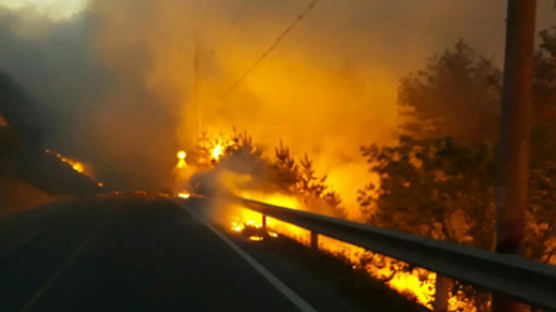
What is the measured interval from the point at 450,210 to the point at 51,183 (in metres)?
60.1

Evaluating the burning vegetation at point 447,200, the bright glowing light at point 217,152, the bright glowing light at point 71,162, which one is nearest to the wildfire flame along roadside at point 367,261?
the burning vegetation at point 447,200

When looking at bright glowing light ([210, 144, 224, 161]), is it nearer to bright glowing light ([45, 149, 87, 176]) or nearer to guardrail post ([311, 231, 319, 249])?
guardrail post ([311, 231, 319, 249])

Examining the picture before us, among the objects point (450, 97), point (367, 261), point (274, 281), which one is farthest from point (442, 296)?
point (450, 97)

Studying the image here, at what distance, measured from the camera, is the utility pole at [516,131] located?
816 cm

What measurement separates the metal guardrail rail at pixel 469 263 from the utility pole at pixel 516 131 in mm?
836

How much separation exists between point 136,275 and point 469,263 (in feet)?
19.2

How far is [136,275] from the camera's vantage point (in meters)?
11.2

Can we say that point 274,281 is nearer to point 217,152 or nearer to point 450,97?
point 450,97

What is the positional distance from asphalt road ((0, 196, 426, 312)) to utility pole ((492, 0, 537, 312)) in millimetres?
2274

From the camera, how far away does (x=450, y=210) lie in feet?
43.1

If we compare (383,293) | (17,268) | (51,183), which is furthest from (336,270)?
(51,183)

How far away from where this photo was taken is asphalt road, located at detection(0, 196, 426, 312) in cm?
903

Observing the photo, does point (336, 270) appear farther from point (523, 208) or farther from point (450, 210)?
point (523, 208)

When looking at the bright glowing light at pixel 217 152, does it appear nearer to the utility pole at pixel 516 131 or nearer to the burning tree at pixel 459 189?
the burning tree at pixel 459 189
